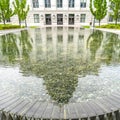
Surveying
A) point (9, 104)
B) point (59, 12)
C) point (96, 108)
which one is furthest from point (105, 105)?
point (59, 12)

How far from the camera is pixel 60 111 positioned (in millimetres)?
3613

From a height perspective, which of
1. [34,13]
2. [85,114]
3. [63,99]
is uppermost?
[34,13]

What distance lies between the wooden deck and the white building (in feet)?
138

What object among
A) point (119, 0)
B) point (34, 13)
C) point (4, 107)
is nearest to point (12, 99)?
point (4, 107)

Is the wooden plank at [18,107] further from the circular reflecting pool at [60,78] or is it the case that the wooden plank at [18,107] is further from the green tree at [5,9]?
the green tree at [5,9]

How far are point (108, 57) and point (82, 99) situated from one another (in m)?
5.64

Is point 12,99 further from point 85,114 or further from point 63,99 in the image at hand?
point 85,114

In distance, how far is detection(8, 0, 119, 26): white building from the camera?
142 ft

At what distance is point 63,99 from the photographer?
4648 millimetres

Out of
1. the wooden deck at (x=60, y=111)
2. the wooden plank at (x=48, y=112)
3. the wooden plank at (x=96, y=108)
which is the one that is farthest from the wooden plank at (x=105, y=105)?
the wooden plank at (x=48, y=112)

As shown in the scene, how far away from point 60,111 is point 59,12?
43.6 m

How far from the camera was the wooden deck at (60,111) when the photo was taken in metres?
3.36

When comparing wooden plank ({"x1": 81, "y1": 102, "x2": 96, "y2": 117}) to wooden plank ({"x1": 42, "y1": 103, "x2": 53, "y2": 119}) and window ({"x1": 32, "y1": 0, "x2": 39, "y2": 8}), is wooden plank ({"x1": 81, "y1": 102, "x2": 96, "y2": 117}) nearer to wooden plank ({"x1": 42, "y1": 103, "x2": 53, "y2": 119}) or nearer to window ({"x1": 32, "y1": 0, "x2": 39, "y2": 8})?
wooden plank ({"x1": 42, "y1": 103, "x2": 53, "y2": 119})

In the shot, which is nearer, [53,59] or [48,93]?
[48,93]
